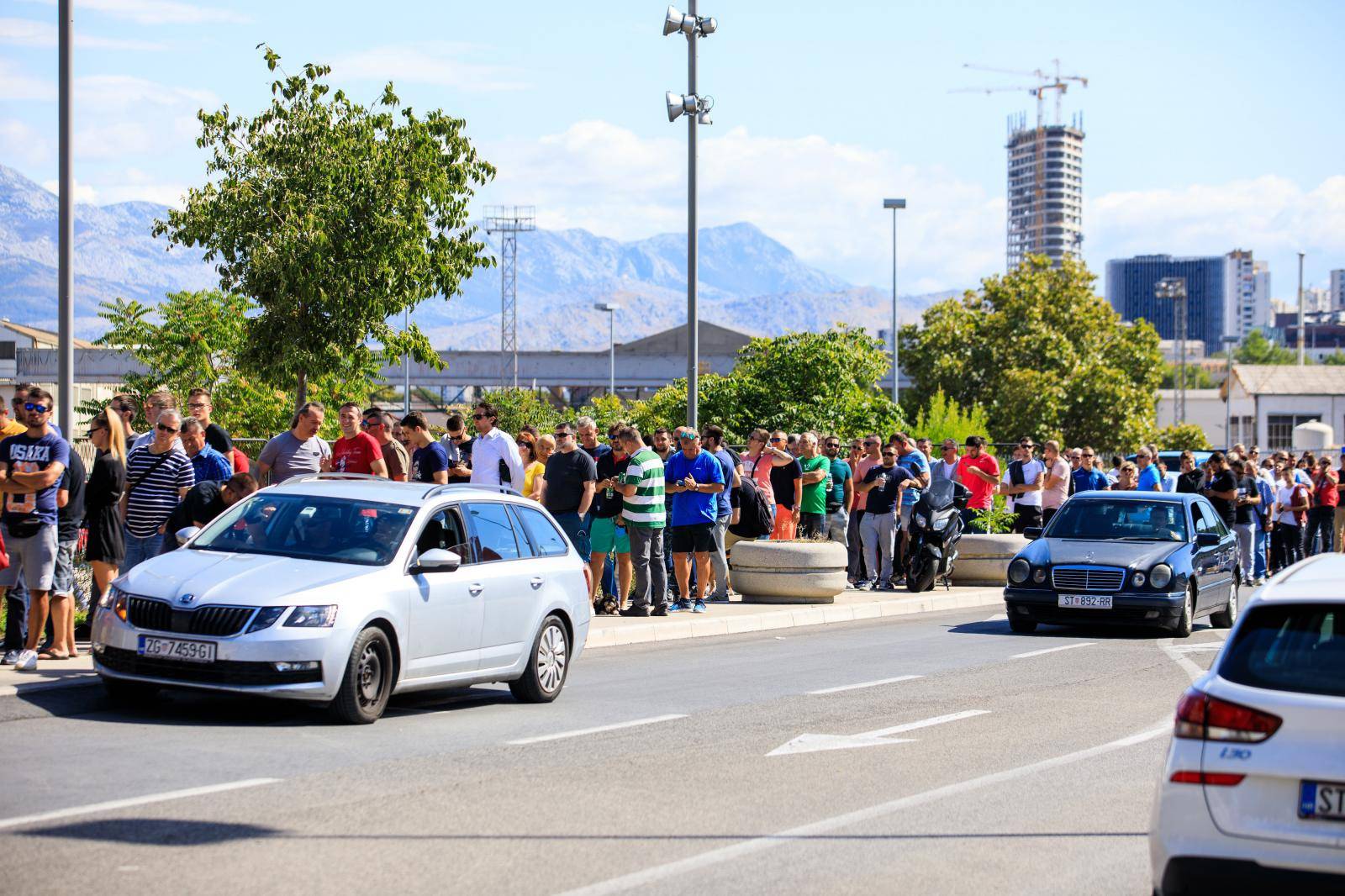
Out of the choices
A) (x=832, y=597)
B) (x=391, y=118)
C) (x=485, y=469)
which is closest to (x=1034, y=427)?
(x=391, y=118)

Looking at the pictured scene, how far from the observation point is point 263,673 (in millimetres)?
9758

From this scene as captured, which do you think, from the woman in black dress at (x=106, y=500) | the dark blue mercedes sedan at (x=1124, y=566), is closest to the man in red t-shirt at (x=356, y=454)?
the woman in black dress at (x=106, y=500)

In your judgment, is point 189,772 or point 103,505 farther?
point 103,505

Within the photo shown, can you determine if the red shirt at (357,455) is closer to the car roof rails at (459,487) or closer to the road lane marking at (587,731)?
the car roof rails at (459,487)

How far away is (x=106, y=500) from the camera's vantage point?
12.3 metres

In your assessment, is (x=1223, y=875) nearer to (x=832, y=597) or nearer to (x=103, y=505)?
(x=103, y=505)

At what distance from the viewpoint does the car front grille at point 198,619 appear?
9.81 meters

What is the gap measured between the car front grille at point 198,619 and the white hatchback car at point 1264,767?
235 inches

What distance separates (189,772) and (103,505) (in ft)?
14.8

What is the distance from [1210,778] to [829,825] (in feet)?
8.25

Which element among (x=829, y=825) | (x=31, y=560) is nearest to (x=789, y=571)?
(x=31, y=560)

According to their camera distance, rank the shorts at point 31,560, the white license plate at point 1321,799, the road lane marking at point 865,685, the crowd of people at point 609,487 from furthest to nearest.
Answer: the road lane marking at point 865,685 < the crowd of people at point 609,487 < the shorts at point 31,560 < the white license plate at point 1321,799

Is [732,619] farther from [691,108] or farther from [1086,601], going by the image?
[691,108]

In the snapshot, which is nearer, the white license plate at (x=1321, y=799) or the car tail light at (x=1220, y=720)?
→ the white license plate at (x=1321, y=799)
